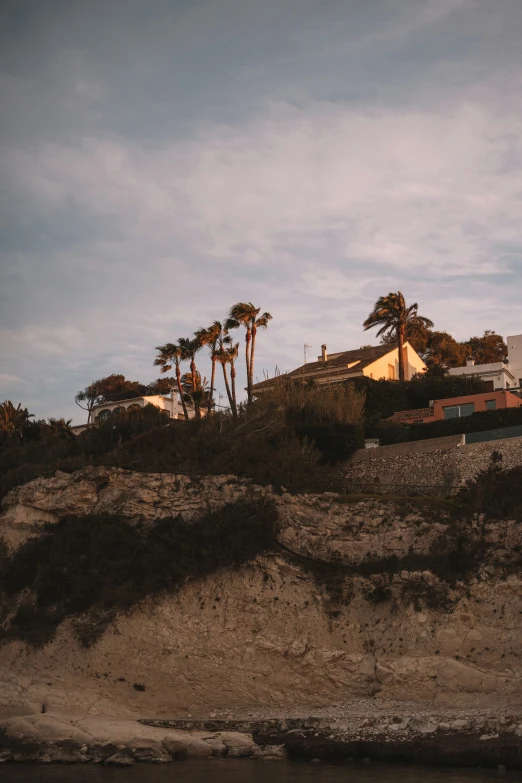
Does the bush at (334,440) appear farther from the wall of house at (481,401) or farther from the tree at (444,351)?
the tree at (444,351)

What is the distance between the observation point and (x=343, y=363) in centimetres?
6234

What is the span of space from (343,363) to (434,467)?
23.7 meters

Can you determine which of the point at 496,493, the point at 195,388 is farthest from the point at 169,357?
the point at 496,493

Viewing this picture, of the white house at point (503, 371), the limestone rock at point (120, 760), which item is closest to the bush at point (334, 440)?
the limestone rock at point (120, 760)

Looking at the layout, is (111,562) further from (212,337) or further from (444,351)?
(444,351)

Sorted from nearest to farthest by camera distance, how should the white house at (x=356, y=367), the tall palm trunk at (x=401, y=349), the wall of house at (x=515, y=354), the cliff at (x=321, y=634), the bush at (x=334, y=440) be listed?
1. the cliff at (x=321, y=634)
2. the bush at (x=334, y=440)
3. the white house at (x=356, y=367)
4. the tall palm trunk at (x=401, y=349)
5. the wall of house at (x=515, y=354)

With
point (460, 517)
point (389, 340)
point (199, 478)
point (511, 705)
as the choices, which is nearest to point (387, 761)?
point (511, 705)

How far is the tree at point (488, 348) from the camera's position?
83688 millimetres

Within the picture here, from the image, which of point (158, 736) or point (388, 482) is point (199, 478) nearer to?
point (388, 482)

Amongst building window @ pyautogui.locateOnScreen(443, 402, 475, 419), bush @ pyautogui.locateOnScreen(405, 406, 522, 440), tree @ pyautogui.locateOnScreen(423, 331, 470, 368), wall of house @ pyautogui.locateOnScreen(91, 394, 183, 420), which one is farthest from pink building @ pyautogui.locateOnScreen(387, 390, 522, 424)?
tree @ pyautogui.locateOnScreen(423, 331, 470, 368)

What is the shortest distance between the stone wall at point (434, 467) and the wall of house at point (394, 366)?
1808 cm

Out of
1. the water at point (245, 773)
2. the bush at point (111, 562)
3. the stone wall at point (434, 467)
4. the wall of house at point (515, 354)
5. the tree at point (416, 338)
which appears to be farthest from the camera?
the tree at point (416, 338)

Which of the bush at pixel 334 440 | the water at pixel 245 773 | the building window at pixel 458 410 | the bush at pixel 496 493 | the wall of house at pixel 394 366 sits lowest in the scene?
the water at pixel 245 773

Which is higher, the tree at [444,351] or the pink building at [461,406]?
the tree at [444,351]
